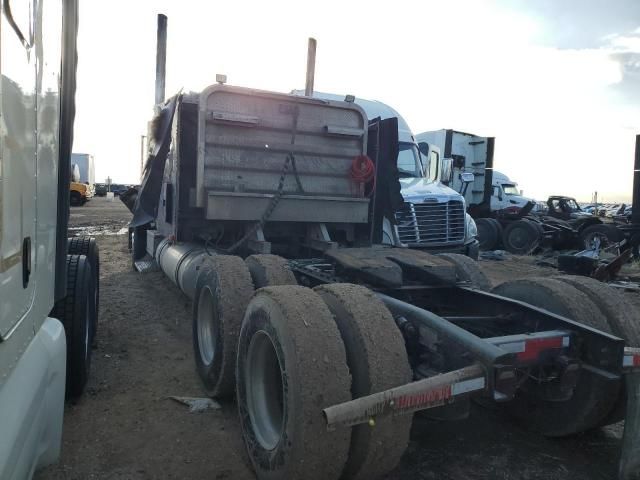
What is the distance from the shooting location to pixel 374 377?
2637 millimetres

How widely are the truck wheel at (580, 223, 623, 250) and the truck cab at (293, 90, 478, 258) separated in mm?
8212

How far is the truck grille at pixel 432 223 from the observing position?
926cm

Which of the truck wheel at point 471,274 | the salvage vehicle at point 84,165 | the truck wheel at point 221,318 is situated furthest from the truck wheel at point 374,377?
the salvage vehicle at point 84,165

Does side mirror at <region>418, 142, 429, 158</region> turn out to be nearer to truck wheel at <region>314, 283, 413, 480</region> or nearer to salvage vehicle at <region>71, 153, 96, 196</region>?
truck wheel at <region>314, 283, 413, 480</region>

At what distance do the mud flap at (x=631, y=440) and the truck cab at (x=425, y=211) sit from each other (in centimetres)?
616

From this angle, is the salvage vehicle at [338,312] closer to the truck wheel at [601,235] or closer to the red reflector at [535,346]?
Answer: the red reflector at [535,346]

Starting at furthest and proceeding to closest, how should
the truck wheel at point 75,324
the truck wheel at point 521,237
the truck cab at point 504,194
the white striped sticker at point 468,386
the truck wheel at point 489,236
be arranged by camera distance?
the truck cab at point 504,194 < the truck wheel at point 489,236 < the truck wheel at point 521,237 < the truck wheel at point 75,324 < the white striped sticker at point 468,386

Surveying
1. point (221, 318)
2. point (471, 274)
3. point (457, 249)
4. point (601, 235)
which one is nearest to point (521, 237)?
point (601, 235)

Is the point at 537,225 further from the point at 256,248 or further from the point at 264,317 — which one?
the point at 264,317

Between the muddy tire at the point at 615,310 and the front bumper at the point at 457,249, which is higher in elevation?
the muddy tire at the point at 615,310

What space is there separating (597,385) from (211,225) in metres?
4.78

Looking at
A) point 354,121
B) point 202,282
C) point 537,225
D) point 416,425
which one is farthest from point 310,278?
point 537,225

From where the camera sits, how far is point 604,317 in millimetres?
3514

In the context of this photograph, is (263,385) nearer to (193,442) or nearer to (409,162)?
(193,442)
